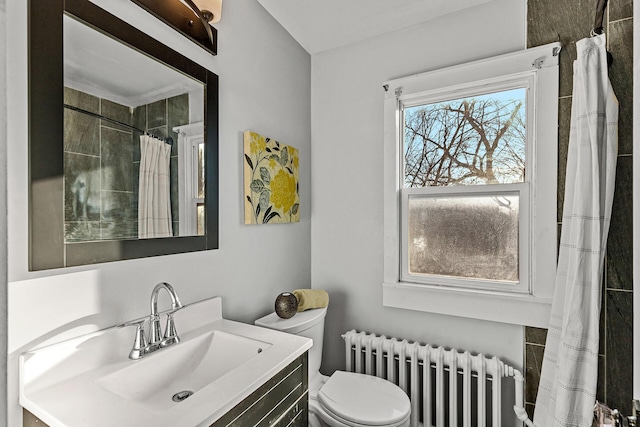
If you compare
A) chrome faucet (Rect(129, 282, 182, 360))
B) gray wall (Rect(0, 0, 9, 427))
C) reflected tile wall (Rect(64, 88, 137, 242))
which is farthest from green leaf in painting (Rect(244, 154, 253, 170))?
gray wall (Rect(0, 0, 9, 427))

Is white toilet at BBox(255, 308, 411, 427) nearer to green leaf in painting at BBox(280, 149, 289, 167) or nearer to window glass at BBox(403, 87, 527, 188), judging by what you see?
green leaf in painting at BBox(280, 149, 289, 167)

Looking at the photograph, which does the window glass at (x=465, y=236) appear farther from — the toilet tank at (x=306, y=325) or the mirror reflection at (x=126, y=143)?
the mirror reflection at (x=126, y=143)

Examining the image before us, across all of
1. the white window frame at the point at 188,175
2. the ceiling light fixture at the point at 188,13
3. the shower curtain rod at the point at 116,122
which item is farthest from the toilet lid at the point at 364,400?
the ceiling light fixture at the point at 188,13

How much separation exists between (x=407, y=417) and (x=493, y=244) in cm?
90

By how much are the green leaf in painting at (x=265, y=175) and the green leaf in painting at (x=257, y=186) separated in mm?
28

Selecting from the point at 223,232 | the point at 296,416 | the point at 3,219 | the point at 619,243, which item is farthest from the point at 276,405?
the point at 619,243

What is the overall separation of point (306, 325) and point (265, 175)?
0.76 metres

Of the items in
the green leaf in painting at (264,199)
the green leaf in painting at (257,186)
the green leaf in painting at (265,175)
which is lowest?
the green leaf in painting at (264,199)

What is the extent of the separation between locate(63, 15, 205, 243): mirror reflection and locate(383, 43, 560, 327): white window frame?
1035 mm

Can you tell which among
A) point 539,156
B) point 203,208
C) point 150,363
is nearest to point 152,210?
point 203,208

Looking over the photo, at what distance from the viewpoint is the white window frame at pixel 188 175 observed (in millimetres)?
1237

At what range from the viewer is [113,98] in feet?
3.37

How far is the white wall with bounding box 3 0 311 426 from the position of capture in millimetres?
822

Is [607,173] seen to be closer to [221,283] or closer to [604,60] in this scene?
[604,60]
